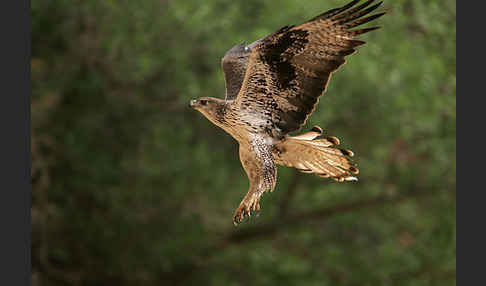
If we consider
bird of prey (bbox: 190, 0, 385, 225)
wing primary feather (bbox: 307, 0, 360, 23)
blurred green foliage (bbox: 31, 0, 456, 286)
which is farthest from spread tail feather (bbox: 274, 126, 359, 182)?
blurred green foliage (bbox: 31, 0, 456, 286)

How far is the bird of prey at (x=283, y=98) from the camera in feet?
5.32

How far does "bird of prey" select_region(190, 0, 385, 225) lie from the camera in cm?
162

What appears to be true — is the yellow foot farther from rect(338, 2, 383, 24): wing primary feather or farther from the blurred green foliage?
the blurred green foliage

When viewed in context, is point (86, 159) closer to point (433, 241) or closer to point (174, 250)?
point (174, 250)

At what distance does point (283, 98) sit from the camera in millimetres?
1744

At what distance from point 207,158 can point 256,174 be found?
591 cm

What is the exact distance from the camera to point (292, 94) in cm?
175

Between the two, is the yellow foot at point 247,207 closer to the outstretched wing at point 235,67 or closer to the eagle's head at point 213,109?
the eagle's head at point 213,109

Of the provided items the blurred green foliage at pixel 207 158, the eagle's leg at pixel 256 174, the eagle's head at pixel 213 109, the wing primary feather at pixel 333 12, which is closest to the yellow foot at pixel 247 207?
the eagle's leg at pixel 256 174

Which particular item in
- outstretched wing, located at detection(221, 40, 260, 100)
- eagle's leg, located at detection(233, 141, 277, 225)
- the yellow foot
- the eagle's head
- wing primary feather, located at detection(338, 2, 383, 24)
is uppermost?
wing primary feather, located at detection(338, 2, 383, 24)

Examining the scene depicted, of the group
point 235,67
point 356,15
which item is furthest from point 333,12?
point 235,67

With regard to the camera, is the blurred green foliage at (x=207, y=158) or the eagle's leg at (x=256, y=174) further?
the blurred green foliage at (x=207, y=158)

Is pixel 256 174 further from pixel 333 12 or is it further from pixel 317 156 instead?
pixel 333 12

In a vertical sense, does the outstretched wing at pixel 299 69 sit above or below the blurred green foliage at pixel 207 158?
above
